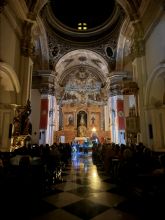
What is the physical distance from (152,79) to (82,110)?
43.0 ft

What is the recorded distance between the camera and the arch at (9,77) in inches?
252

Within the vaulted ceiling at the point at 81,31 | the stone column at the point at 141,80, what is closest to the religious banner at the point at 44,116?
the vaulted ceiling at the point at 81,31

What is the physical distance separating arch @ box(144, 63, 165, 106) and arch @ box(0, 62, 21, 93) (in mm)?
5280

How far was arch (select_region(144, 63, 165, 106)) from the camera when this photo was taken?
631cm

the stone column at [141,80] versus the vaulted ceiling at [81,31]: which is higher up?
the vaulted ceiling at [81,31]

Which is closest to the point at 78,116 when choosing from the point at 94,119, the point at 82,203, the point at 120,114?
the point at 94,119

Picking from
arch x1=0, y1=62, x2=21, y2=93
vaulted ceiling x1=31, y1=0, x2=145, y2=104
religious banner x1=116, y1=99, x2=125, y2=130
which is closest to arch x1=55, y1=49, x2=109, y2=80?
vaulted ceiling x1=31, y1=0, x2=145, y2=104

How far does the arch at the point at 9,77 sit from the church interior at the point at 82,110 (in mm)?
37

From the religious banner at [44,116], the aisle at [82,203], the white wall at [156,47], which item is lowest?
the aisle at [82,203]

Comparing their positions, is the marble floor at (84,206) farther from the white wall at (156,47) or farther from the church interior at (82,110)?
the white wall at (156,47)

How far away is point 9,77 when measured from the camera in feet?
22.6

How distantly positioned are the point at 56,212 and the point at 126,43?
13.2m

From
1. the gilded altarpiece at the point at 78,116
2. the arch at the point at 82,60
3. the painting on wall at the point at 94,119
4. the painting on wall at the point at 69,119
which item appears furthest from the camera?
the painting on wall at the point at 94,119

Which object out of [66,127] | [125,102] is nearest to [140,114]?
[125,102]
